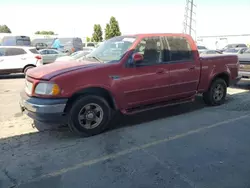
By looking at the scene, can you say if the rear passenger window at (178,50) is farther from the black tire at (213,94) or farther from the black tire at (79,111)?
the black tire at (79,111)

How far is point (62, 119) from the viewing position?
4.39 meters

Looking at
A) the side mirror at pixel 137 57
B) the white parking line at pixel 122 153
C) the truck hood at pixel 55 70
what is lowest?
the white parking line at pixel 122 153

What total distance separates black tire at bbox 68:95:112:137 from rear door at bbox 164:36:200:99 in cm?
156

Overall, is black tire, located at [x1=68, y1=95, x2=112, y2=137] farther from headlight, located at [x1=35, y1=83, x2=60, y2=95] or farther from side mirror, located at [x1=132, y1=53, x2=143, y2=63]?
side mirror, located at [x1=132, y1=53, x2=143, y2=63]

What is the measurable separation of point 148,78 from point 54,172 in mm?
2540

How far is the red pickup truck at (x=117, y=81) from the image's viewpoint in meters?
4.32

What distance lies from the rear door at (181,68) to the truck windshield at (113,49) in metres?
0.87

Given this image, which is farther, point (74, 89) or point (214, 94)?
point (214, 94)

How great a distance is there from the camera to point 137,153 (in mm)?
3961

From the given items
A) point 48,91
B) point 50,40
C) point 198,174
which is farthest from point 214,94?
point 50,40

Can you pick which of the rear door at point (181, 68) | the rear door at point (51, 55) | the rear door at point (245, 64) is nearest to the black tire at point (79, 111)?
the rear door at point (181, 68)

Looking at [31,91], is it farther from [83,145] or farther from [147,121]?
[147,121]

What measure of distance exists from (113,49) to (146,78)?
0.91 meters

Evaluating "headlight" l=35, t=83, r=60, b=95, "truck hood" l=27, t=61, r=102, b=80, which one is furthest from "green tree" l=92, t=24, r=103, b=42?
"headlight" l=35, t=83, r=60, b=95
